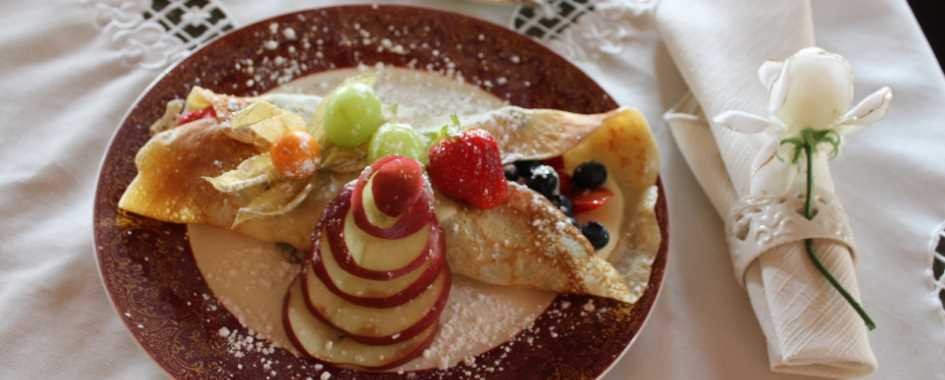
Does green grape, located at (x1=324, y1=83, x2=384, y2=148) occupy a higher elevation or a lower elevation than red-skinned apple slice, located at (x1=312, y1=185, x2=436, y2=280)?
higher

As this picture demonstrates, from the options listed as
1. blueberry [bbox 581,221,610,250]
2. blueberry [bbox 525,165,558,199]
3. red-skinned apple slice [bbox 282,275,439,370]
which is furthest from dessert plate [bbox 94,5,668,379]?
blueberry [bbox 525,165,558,199]

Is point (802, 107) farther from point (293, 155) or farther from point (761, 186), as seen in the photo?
point (293, 155)

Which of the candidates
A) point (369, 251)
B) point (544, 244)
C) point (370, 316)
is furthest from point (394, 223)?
point (544, 244)

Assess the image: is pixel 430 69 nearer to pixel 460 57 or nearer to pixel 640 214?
pixel 460 57

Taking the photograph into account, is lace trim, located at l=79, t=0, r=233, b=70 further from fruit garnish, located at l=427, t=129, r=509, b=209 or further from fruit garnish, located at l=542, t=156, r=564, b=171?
fruit garnish, located at l=542, t=156, r=564, b=171

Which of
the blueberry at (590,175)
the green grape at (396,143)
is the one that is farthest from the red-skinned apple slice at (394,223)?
the blueberry at (590,175)

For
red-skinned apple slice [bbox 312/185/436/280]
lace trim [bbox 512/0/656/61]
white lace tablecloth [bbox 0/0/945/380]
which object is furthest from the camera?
lace trim [bbox 512/0/656/61]

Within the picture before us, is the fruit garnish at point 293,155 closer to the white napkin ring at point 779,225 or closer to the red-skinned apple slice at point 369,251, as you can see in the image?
the red-skinned apple slice at point 369,251
